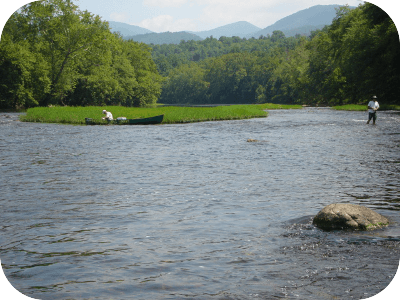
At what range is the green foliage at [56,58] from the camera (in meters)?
54.7

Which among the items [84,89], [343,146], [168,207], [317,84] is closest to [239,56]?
[317,84]

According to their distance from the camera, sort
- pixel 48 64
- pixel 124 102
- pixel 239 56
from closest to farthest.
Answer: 1. pixel 48 64
2. pixel 124 102
3. pixel 239 56

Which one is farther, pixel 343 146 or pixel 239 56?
pixel 239 56

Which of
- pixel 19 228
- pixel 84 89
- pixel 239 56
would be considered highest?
pixel 239 56

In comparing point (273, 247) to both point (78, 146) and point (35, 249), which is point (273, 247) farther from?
point (78, 146)

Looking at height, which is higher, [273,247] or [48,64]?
[48,64]

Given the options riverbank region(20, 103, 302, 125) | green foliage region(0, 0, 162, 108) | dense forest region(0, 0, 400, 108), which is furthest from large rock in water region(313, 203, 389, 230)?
green foliage region(0, 0, 162, 108)

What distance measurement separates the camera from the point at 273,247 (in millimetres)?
8055

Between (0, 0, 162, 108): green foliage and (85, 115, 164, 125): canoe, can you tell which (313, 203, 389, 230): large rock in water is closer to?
(85, 115, 164, 125): canoe

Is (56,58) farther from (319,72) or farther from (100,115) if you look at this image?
(319,72)

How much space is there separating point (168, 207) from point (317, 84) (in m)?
93.1

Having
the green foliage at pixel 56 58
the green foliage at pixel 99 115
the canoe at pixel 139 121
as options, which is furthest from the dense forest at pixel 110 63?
the canoe at pixel 139 121

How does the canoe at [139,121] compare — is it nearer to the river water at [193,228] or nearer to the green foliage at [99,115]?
the green foliage at [99,115]

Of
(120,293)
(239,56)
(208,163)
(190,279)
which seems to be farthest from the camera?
(239,56)
